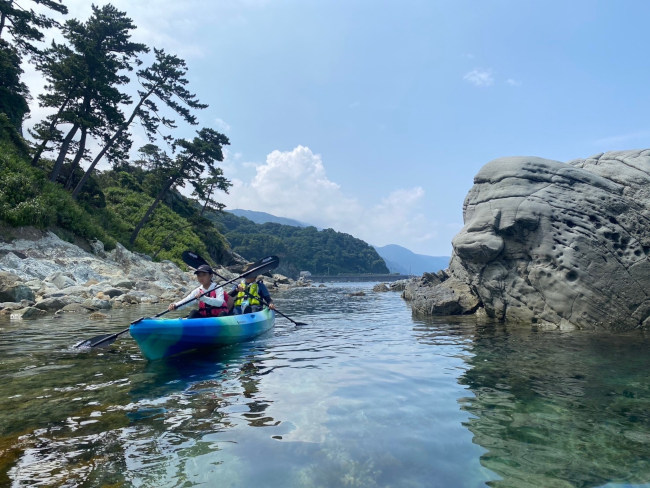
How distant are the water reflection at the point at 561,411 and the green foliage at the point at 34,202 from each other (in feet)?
70.2

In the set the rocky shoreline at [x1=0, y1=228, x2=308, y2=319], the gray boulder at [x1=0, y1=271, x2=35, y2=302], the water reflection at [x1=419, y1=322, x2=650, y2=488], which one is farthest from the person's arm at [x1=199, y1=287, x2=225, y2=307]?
the gray boulder at [x1=0, y1=271, x2=35, y2=302]

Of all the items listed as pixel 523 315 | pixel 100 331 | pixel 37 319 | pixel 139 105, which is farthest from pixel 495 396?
pixel 139 105

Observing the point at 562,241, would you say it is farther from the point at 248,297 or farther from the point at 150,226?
the point at 150,226

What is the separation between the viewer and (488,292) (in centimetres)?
1385

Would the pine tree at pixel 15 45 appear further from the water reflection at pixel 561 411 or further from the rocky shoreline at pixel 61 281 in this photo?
the water reflection at pixel 561 411

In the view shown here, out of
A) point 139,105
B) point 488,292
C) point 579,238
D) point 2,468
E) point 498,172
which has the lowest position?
point 2,468

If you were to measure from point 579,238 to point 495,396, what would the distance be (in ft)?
28.6

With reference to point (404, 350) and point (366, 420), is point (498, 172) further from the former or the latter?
point (366, 420)

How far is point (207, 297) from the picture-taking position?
9.14m

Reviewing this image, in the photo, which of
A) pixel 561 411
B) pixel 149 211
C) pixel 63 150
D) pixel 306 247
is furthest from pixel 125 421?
pixel 306 247

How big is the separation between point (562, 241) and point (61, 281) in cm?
1984

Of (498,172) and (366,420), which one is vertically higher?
(498,172)

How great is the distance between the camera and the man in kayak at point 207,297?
9.02m

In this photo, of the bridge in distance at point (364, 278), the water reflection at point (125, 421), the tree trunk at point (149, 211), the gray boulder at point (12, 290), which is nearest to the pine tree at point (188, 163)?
the tree trunk at point (149, 211)
